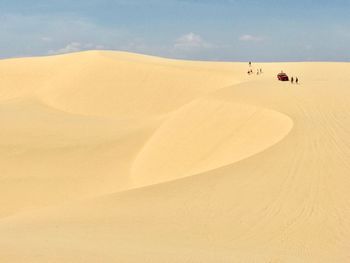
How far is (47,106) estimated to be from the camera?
122ft

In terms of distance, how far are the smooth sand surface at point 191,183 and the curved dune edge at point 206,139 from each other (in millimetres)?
68

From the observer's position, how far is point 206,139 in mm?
18531

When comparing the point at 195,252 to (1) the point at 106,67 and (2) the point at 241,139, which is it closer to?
(2) the point at 241,139

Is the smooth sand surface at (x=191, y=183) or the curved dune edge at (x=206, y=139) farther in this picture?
the curved dune edge at (x=206, y=139)

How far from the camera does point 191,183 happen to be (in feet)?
38.7

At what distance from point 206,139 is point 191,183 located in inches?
269

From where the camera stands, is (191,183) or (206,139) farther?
(206,139)

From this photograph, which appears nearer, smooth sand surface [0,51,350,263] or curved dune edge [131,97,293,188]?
smooth sand surface [0,51,350,263]

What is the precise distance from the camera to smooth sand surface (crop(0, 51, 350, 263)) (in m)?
8.13

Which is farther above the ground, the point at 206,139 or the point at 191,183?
the point at 191,183

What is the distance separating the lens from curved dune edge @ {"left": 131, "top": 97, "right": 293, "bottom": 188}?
15734 mm

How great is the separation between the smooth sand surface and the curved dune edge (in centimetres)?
7

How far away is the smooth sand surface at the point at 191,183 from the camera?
8.13 meters

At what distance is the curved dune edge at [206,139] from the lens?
1573 centimetres
